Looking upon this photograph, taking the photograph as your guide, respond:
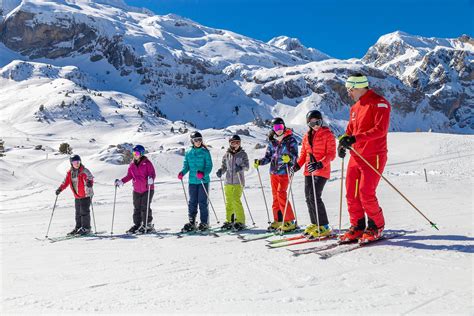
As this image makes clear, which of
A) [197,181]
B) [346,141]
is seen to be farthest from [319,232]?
[197,181]

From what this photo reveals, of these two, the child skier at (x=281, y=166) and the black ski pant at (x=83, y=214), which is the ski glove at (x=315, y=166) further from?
the black ski pant at (x=83, y=214)

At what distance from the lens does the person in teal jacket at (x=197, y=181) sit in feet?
27.9

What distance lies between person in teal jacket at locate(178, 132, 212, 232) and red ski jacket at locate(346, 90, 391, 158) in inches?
142

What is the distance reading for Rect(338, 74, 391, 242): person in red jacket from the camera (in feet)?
18.2

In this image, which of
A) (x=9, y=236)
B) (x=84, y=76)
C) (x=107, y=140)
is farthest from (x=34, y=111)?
(x=9, y=236)

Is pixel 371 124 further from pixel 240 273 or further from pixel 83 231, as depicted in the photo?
pixel 83 231

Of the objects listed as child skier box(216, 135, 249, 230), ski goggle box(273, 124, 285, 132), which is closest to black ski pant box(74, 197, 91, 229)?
child skier box(216, 135, 249, 230)

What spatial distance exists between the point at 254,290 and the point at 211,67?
18137 centimetres

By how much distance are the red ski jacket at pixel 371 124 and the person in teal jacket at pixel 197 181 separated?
3600mm

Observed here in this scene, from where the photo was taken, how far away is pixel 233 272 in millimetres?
4582

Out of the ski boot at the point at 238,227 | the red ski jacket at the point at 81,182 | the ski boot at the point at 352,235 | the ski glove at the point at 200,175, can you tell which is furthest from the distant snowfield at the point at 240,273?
the ski glove at the point at 200,175

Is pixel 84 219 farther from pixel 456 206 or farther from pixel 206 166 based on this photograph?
pixel 456 206

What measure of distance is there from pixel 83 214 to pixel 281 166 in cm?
458

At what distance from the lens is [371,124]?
225 inches
